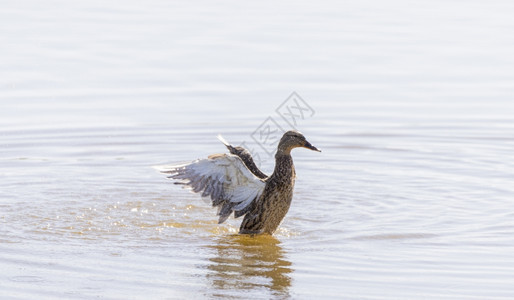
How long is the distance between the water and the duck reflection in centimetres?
3

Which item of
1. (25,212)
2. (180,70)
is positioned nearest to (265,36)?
(180,70)

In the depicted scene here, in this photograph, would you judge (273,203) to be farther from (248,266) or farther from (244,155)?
(248,266)

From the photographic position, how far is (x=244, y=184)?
29.9ft

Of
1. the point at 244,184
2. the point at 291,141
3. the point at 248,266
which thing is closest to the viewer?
the point at 248,266

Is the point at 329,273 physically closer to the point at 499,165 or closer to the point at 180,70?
the point at 499,165

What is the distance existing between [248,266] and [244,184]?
1.06m

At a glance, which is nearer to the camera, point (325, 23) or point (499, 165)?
point (499, 165)

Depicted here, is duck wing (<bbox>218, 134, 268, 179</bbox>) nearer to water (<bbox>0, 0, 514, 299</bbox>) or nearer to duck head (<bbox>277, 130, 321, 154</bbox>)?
duck head (<bbox>277, 130, 321, 154</bbox>)

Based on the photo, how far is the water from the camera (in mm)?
7855

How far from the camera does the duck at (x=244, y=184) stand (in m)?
8.86

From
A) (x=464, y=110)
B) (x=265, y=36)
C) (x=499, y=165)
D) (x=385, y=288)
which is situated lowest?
(x=385, y=288)

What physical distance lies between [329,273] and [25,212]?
3.26m

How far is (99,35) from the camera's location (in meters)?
17.1

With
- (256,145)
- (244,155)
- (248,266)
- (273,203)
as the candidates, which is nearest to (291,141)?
(244,155)
